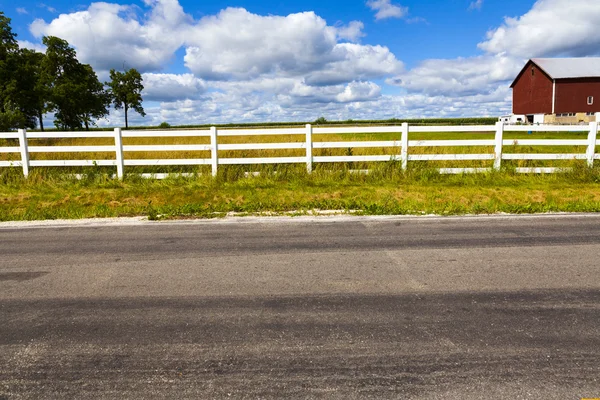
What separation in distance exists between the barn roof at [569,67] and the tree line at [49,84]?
56.3m

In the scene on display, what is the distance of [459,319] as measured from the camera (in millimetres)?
3830

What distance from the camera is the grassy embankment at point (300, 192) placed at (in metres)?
9.21

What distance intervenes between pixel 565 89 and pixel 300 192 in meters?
54.6

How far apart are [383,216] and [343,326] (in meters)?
5.05

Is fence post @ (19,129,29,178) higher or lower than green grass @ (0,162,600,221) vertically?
higher

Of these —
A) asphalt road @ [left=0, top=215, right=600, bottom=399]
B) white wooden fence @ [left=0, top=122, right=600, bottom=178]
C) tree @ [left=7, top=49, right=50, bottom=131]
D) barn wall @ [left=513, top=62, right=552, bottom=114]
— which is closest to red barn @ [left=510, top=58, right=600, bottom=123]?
barn wall @ [left=513, top=62, right=552, bottom=114]

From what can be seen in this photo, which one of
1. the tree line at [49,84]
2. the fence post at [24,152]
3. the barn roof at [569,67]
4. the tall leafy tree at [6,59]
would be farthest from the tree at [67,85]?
the barn roof at [569,67]

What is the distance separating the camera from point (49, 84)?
4503cm

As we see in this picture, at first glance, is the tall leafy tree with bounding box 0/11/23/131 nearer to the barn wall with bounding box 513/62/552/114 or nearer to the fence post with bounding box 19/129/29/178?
the fence post with bounding box 19/129/29/178

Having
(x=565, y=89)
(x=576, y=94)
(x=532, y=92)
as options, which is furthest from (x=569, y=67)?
(x=565, y=89)

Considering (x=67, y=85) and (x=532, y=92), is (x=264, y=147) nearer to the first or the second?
(x=67, y=85)

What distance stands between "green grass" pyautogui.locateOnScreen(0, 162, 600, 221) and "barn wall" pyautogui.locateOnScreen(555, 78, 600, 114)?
4829 cm

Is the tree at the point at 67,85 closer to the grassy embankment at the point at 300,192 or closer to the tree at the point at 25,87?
the tree at the point at 25,87

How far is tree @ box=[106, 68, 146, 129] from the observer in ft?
235
